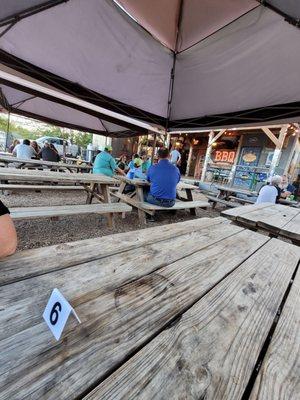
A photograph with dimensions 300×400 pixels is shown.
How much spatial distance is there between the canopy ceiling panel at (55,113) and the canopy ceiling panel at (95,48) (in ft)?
8.65

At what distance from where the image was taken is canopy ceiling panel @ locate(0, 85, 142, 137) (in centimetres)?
580

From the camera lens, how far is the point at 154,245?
3.67 ft

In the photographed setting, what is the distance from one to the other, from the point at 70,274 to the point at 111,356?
0.37 m

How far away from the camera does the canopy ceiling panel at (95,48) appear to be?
257cm

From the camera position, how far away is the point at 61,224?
Result: 3363 mm

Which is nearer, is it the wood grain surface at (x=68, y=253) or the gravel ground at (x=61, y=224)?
the wood grain surface at (x=68, y=253)

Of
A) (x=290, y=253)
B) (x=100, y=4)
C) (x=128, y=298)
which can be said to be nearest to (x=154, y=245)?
(x=128, y=298)

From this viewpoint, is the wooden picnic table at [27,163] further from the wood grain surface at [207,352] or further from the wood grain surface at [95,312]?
the wood grain surface at [207,352]

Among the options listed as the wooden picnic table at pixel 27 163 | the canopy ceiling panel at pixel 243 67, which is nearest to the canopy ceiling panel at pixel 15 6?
the canopy ceiling panel at pixel 243 67

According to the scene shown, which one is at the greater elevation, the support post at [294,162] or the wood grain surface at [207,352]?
the support post at [294,162]

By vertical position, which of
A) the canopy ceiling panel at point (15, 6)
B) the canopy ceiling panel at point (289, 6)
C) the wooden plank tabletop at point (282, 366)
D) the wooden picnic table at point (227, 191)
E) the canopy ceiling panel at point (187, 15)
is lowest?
the wooden picnic table at point (227, 191)

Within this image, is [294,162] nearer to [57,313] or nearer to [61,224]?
[61,224]

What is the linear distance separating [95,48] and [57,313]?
11.8ft

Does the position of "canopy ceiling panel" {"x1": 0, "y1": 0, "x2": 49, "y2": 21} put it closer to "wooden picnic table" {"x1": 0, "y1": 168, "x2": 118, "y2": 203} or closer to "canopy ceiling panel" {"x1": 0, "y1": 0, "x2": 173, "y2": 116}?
"canopy ceiling panel" {"x1": 0, "y1": 0, "x2": 173, "y2": 116}
